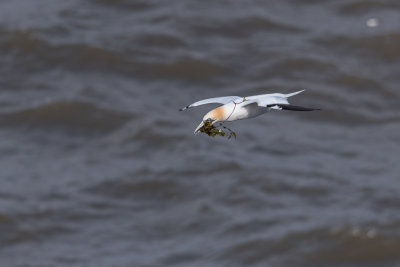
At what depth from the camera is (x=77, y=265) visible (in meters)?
20.1

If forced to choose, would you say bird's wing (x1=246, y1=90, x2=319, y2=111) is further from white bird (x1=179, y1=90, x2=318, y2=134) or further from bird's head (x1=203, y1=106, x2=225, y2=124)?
bird's head (x1=203, y1=106, x2=225, y2=124)

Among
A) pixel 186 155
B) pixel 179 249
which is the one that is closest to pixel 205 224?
pixel 179 249

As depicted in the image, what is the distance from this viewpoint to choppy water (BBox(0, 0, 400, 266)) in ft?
67.9

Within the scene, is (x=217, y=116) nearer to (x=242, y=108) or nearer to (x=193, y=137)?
(x=242, y=108)

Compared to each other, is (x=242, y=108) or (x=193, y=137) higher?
(x=193, y=137)

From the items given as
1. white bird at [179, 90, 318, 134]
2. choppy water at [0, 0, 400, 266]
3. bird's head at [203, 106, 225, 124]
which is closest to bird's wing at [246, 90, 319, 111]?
white bird at [179, 90, 318, 134]

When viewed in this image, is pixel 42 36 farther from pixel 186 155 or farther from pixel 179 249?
pixel 179 249

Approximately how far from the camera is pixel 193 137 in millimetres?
22984

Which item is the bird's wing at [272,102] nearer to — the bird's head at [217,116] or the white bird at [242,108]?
the white bird at [242,108]

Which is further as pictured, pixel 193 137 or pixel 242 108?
pixel 193 137

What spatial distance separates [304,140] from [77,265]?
22.8 ft

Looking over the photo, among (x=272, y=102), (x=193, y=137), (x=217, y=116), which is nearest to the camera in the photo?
(x=272, y=102)

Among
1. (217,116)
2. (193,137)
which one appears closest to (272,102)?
(217,116)

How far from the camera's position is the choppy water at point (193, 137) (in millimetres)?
20703
